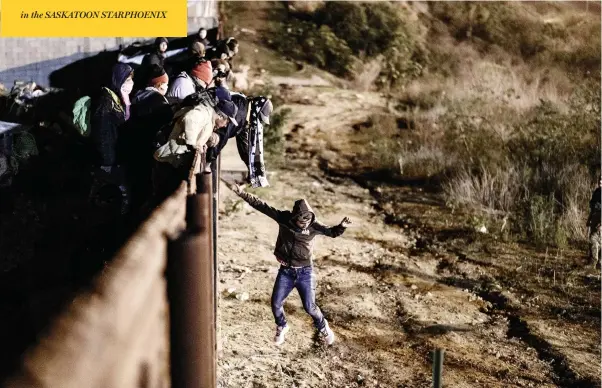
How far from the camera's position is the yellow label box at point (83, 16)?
5549mm

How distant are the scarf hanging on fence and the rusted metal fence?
11.0ft

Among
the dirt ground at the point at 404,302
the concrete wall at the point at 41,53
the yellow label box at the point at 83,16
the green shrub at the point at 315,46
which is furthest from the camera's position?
the green shrub at the point at 315,46

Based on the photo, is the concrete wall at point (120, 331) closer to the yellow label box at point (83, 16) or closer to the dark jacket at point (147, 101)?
the dark jacket at point (147, 101)

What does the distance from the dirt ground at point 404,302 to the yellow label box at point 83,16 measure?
8.32 ft

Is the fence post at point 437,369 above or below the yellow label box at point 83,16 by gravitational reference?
below

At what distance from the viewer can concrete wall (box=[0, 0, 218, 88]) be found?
24.4ft

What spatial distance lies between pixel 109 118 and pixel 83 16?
4.88 ft

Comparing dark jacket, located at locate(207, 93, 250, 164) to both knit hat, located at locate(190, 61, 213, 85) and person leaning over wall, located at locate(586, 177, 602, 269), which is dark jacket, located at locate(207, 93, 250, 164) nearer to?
knit hat, located at locate(190, 61, 213, 85)

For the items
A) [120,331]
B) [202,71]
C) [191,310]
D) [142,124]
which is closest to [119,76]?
[142,124]

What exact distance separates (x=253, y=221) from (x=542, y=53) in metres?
13.2

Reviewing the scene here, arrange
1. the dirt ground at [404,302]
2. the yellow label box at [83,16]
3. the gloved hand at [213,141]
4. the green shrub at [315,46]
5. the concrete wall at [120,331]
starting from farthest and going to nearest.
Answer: the green shrub at [315,46] < the yellow label box at [83,16] < the dirt ground at [404,302] < the gloved hand at [213,141] < the concrete wall at [120,331]

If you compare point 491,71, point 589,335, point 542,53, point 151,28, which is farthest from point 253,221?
point 542,53

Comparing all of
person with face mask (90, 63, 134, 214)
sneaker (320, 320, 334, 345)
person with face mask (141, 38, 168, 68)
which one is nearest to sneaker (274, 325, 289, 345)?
sneaker (320, 320, 334, 345)

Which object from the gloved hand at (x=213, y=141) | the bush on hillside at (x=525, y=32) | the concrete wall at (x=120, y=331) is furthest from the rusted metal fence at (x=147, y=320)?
the bush on hillside at (x=525, y=32)
